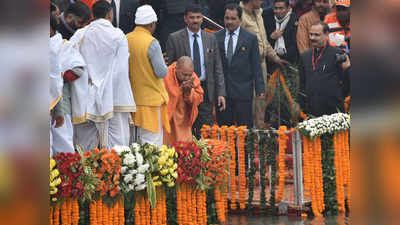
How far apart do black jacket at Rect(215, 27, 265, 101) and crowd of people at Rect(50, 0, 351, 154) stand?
0.6 inches

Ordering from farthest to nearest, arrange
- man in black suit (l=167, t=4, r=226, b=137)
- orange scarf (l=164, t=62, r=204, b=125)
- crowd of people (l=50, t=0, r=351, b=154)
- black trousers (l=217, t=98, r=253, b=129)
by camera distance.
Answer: black trousers (l=217, t=98, r=253, b=129), man in black suit (l=167, t=4, r=226, b=137), orange scarf (l=164, t=62, r=204, b=125), crowd of people (l=50, t=0, r=351, b=154)

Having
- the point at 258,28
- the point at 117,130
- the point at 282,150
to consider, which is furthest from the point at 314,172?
the point at 258,28

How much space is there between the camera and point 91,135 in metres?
7.40

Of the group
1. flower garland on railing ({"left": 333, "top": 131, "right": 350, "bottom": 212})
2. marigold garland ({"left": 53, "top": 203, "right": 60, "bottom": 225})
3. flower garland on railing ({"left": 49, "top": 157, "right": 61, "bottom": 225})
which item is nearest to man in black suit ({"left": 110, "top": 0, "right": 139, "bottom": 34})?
flower garland on railing ({"left": 333, "top": 131, "right": 350, "bottom": 212})

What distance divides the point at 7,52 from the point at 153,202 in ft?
16.6

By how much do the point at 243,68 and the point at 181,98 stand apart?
1835 mm

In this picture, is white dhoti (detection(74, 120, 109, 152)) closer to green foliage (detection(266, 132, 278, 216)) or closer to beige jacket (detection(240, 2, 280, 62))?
green foliage (detection(266, 132, 278, 216))

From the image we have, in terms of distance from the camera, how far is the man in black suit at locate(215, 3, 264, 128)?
958cm

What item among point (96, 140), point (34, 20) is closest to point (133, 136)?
point (96, 140)

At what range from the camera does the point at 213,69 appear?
30.8 ft

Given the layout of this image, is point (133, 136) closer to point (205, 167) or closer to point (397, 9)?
point (205, 167)

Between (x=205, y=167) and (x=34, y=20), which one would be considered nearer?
(x=34, y=20)

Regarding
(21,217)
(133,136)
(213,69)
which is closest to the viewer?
(21,217)

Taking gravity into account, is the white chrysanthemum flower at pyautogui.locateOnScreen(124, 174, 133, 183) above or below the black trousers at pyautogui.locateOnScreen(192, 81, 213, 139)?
below
